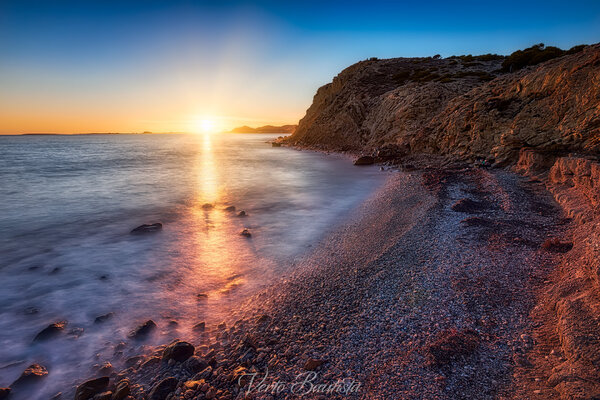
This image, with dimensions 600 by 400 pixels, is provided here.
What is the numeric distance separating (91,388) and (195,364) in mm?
1567

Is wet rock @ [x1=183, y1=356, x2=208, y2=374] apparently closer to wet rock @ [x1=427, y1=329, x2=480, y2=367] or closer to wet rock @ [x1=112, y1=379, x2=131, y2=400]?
wet rock @ [x1=112, y1=379, x2=131, y2=400]

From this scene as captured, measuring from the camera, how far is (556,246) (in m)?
6.23

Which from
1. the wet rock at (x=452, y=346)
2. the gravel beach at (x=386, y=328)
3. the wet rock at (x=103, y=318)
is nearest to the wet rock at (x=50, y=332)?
the wet rock at (x=103, y=318)

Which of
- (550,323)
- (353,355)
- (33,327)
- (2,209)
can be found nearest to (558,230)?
(550,323)

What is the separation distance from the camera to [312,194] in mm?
17656

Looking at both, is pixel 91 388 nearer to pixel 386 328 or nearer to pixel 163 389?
pixel 163 389

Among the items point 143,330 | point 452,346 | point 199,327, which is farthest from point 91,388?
point 452,346

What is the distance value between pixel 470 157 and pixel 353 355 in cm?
1860

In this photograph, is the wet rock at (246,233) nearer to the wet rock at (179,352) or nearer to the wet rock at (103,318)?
the wet rock at (103,318)

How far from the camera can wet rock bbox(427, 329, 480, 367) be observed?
3.62 metres

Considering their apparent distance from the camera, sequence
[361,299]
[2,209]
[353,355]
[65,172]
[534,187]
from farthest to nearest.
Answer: [65,172] < [2,209] < [534,187] < [361,299] < [353,355]

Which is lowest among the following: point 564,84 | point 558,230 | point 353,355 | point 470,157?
point 353,355

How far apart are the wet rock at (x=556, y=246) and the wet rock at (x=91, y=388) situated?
9.06 metres

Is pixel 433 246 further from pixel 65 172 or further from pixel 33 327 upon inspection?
pixel 65 172
